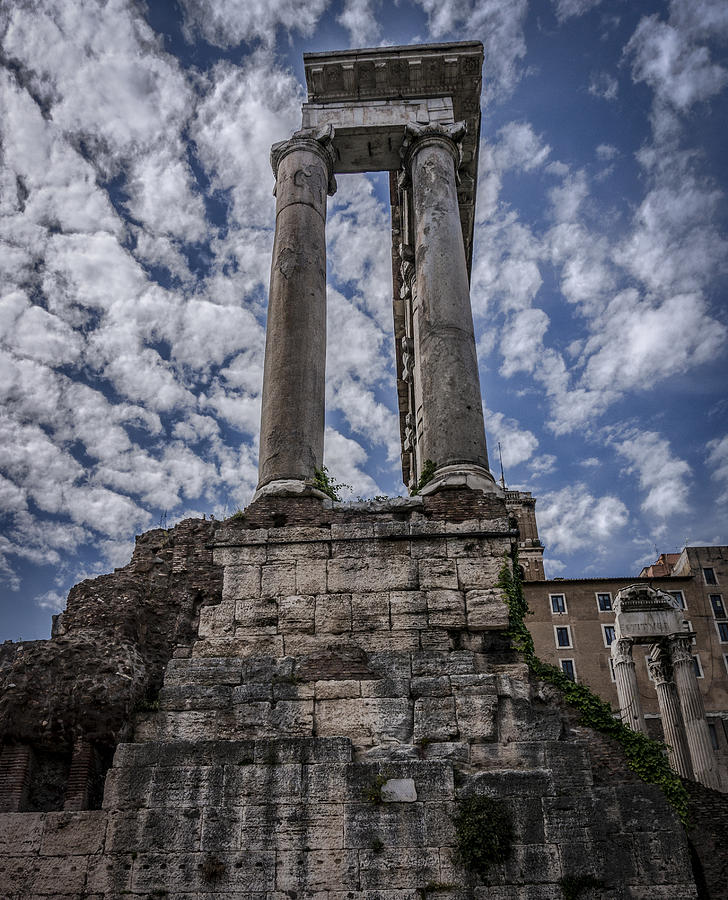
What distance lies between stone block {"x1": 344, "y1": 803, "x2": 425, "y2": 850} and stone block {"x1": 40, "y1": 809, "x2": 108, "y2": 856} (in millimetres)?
2481

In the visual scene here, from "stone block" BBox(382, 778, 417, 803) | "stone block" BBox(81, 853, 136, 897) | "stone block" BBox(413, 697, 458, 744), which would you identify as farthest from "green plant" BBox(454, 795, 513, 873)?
"stone block" BBox(81, 853, 136, 897)

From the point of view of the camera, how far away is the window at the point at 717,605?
141 ft

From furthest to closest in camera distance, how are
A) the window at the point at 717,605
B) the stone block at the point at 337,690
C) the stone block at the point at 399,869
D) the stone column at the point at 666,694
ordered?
Result: 1. the window at the point at 717,605
2. the stone column at the point at 666,694
3. the stone block at the point at 337,690
4. the stone block at the point at 399,869

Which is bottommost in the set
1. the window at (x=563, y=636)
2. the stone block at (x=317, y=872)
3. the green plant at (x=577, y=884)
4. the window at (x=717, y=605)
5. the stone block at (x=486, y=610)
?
→ the green plant at (x=577, y=884)

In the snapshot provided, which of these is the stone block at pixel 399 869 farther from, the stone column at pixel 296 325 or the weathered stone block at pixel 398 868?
the stone column at pixel 296 325

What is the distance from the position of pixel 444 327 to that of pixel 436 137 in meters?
5.00

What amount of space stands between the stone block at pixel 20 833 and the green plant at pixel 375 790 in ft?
10.9

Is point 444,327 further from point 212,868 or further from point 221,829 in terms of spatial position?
point 212,868

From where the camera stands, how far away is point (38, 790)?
8.06 metres

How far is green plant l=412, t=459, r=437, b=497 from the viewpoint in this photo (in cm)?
1050

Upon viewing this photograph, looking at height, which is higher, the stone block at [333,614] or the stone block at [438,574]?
the stone block at [438,574]

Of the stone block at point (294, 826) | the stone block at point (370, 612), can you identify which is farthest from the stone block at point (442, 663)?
the stone block at point (294, 826)

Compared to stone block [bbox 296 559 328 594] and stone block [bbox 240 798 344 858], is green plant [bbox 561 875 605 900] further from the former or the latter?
stone block [bbox 296 559 328 594]

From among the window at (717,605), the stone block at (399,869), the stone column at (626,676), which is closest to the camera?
the stone block at (399,869)
